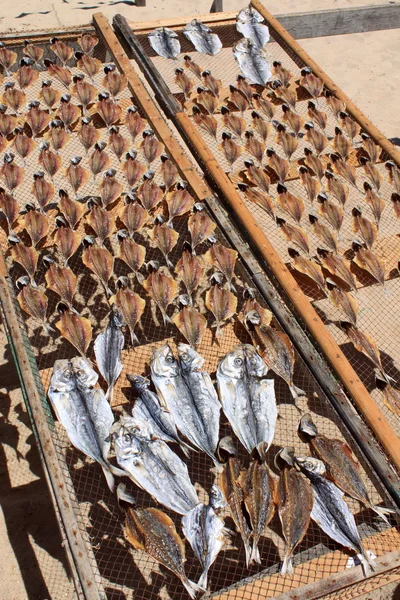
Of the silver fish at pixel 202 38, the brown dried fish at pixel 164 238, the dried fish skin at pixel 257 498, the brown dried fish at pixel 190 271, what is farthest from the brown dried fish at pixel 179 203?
the silver fish at pixel 202 38

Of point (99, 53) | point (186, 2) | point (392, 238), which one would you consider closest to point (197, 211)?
point (392, 238)

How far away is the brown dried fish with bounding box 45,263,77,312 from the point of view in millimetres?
3602

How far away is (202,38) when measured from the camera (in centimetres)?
568

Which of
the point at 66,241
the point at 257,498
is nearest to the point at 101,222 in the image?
the point at 66,241

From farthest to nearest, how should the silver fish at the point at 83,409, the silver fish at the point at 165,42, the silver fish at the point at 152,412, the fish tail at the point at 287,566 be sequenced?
the silver fish at the point at 165,42 < the silver fish at the point at 152,412 < the silver fish at the point at 83,409 < the fish tail at the point at 287,566

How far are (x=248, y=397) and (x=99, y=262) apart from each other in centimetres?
137

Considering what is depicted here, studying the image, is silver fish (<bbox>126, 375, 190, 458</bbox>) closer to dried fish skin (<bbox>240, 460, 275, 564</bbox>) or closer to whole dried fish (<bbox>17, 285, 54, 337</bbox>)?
dried fish skin (<bbox>240, 460, 275, 564</bbox>)

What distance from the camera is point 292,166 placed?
4719 mm

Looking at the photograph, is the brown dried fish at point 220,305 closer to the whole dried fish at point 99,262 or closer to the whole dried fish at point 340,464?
the whole dried fish at point 99,262

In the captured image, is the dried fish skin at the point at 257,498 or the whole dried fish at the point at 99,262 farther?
the whole dried fish at the point at 99,262

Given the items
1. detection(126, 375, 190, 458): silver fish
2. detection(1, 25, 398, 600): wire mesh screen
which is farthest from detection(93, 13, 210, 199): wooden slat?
detection(126, 375, 190, 458): silver fish

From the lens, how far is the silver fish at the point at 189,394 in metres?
3.03

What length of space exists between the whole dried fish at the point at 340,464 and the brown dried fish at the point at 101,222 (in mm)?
1853

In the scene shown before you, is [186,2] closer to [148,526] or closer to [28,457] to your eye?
[28,457]
